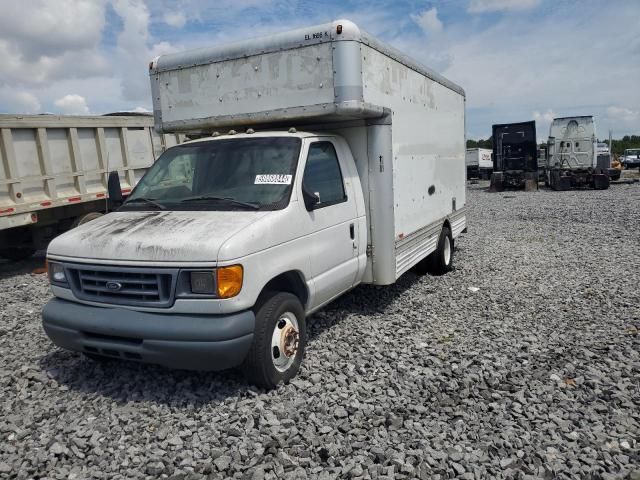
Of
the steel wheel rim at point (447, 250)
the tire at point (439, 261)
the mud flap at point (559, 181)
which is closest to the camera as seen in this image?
the tire at point (439, 261)

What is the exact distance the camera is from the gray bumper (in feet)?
11.7

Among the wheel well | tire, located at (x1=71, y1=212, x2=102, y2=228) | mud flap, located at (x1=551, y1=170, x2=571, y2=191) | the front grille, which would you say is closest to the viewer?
the front grille

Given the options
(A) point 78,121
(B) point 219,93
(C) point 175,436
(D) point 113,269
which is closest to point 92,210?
(A) point 78,121

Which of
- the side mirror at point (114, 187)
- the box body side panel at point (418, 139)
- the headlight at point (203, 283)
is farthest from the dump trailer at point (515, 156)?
the headlight at point (203, 283)

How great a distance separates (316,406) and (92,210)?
26.8 ft

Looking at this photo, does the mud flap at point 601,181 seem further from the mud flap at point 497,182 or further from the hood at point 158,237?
the hood at point 158,237

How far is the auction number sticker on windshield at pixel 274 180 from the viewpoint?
4344mm

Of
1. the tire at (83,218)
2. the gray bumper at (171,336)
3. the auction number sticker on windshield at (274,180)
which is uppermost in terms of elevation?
the auction number sticker on windshield at (274,180)

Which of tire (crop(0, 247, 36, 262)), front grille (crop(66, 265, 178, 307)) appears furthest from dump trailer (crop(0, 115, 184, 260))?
front grille (crop(66, 265, 178, 307))

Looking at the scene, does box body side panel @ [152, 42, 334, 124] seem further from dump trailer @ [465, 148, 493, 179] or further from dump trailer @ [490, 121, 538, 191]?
dump trailer @ [465, 148, 493, 179]

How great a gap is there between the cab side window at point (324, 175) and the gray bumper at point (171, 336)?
145cm

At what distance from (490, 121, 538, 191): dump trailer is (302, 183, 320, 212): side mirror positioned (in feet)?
67.5

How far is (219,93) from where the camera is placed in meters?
5.29

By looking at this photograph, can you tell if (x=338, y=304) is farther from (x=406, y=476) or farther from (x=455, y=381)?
(x=406, y=476)
